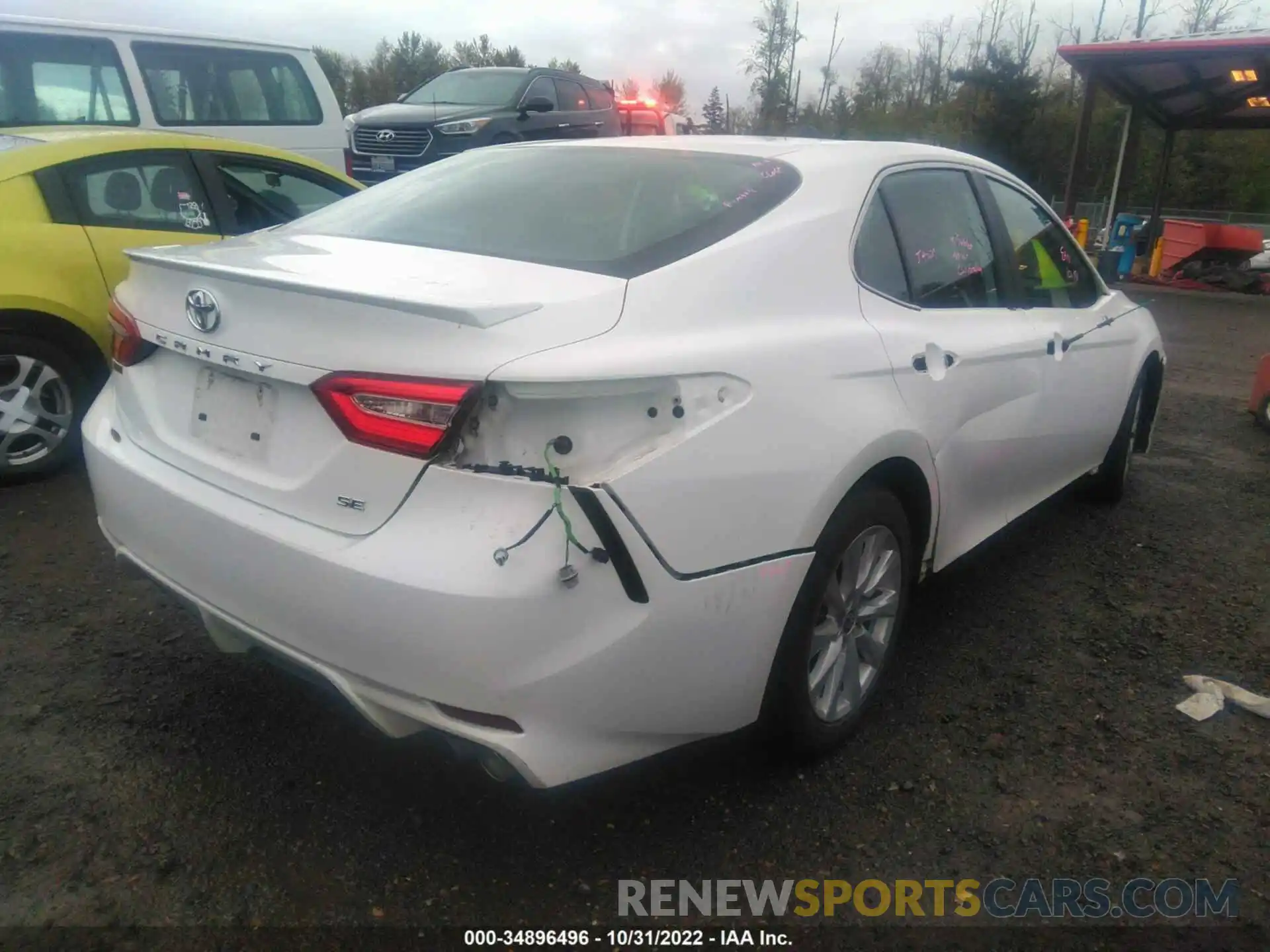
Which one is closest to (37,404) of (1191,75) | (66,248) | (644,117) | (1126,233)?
(66,248)

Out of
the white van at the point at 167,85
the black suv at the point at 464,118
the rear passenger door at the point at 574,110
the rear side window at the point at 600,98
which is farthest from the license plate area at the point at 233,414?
the rear side window at the point at 600,98

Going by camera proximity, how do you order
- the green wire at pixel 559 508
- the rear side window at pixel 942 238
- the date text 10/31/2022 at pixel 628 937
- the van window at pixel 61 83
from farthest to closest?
the van window at pixel 61 83
the rear side window at pixel 942 238
the date text 10/31/2022 at pixel 628 937
the green wire at pixel 559 508

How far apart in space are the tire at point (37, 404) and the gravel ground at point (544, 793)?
35.4 inches

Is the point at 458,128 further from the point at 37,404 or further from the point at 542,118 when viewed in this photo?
the point at 37,404

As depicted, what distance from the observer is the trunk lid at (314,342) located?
1.94 metres

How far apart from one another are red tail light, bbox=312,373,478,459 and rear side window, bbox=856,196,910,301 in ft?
4.20

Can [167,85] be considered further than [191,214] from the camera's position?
Yes

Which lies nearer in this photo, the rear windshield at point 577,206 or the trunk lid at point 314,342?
the trunk lid at point 314,342

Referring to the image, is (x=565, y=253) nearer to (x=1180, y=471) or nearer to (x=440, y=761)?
(x=440, y=761)

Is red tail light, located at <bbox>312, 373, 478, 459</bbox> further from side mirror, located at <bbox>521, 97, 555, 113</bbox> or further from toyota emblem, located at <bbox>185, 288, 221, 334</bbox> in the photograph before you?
side mirror, located at <bbox>521, 97, 555, 113</bbox>

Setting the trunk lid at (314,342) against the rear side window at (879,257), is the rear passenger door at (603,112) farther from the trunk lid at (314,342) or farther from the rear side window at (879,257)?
the trunk lid at (314,342)

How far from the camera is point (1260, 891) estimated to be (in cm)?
233

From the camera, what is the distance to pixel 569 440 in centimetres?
191

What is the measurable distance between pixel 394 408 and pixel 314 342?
25 cm
